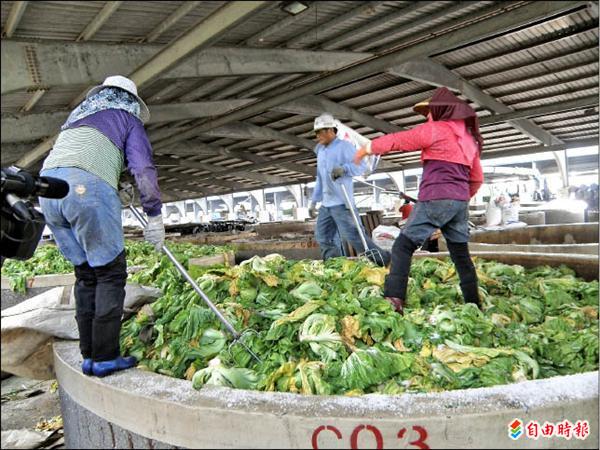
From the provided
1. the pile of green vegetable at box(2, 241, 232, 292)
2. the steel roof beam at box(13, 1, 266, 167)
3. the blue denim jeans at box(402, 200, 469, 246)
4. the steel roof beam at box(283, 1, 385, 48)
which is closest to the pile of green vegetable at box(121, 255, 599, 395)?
the blue denim jeans at box(402, 200, 469, 246)

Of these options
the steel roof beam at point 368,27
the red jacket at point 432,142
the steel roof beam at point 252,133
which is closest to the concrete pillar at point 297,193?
the steel roof beam at point 252,133

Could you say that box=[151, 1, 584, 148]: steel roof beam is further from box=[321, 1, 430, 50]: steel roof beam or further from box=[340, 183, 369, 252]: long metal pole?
box=[340, 183, 369, 252]: long metal pole

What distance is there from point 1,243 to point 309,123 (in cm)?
1589

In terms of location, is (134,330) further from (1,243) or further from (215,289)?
(1,243)

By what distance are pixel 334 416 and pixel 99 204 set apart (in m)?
1.62

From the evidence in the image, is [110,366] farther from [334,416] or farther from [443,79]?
[443,79]

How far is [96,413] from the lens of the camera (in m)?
2.37

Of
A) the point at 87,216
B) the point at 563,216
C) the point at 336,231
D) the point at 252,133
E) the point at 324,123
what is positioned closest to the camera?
the point at 87,216

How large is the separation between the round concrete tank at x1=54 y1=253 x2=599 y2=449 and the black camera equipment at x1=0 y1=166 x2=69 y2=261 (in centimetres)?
89

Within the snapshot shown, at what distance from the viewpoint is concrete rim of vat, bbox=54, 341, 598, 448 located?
1.87 meters

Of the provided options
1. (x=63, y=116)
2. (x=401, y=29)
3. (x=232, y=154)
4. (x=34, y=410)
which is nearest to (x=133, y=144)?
(x=34, y=410)

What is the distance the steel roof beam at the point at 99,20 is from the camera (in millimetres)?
2872

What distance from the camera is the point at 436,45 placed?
859cm

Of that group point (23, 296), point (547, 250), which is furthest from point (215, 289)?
point (547, 250)
